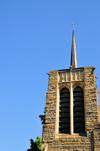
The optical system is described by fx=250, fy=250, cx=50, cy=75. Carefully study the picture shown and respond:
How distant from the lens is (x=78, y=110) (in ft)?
66.9

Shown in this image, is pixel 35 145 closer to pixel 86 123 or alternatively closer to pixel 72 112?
pixel 72 112

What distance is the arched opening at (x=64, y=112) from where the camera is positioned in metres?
19.9

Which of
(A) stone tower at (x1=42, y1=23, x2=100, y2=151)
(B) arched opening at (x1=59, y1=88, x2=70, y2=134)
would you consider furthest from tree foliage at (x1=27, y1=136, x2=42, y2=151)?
(B) arched opening at (x1=59, y1=88, x2=70, y2=134)

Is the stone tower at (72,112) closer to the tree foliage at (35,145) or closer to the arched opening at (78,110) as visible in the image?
the arched opening at (78,110)

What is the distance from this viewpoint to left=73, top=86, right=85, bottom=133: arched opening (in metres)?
19.7

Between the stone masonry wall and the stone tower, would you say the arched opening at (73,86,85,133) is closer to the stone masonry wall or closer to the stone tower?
the stone tower

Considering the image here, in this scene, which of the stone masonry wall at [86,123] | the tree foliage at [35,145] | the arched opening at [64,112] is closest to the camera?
Answer: the stone masonry wall at [86,123]

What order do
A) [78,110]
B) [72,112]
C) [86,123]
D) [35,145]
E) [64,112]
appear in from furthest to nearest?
1. [35,145]
2. [64,112]
3. [78,110]
4. [72,112]
5. [86,123]

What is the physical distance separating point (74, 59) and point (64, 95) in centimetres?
666

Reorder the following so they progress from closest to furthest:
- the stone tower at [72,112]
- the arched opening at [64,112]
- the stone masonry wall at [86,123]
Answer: the stone masonry wall at [86,123], the stone tower at [72,112], the arched opening at [64,112]

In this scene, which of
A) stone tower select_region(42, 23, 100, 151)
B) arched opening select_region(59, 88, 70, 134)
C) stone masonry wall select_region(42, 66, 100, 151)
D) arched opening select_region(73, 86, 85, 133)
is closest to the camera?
stone masonry wall select_region(42, 66, 100, 151)

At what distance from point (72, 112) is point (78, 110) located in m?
0.54

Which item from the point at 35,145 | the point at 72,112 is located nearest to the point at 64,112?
the point at 72,112

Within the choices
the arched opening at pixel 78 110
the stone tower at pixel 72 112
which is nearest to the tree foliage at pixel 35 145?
the stone tower at pixel 72 112
